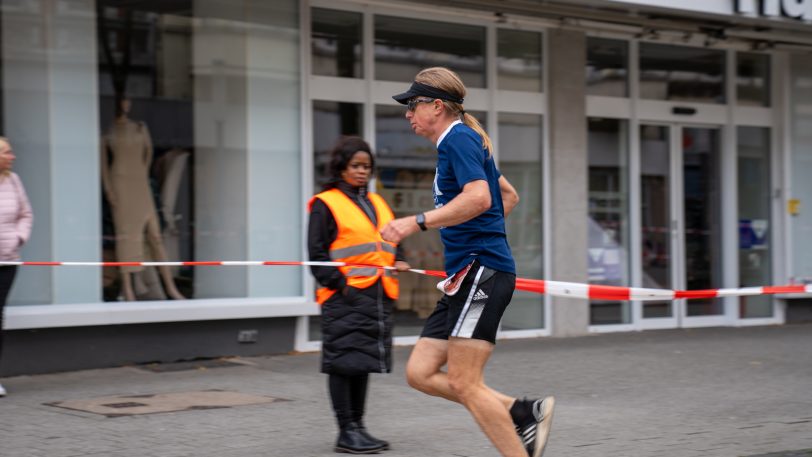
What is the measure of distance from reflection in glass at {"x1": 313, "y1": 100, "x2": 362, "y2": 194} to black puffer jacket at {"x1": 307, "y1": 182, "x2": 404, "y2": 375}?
4735 mm

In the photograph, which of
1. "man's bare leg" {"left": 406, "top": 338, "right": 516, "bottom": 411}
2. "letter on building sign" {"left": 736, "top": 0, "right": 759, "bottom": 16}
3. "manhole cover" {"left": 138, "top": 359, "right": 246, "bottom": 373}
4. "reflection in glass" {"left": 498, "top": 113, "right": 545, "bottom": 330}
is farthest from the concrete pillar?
"man's bare leg" {"left": 406, "top": 338, "right": 516, "bottom": 411}

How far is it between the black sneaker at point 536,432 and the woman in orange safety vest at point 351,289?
1163mm

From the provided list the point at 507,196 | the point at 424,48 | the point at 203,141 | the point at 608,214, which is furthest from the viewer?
the point at 608,214

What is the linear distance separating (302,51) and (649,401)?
16.0ft

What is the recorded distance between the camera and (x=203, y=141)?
1046 centimetres

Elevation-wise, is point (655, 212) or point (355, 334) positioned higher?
point (655, 212)

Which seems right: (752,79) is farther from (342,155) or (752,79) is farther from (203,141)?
(342,155)

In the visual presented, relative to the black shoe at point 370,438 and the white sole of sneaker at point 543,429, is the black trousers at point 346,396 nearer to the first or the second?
the black shoe at point 370,438

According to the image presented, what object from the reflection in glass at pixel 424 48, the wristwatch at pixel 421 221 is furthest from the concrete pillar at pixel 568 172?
the wristwatch at pixel 421 221

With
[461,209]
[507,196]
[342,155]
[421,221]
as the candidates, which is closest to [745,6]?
[342,155]

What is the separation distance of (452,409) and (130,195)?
13.3ft

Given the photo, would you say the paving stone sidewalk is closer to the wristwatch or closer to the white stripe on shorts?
the white stripe on shorts

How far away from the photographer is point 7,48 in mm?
9250

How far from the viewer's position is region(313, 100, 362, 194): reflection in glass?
425 inches
